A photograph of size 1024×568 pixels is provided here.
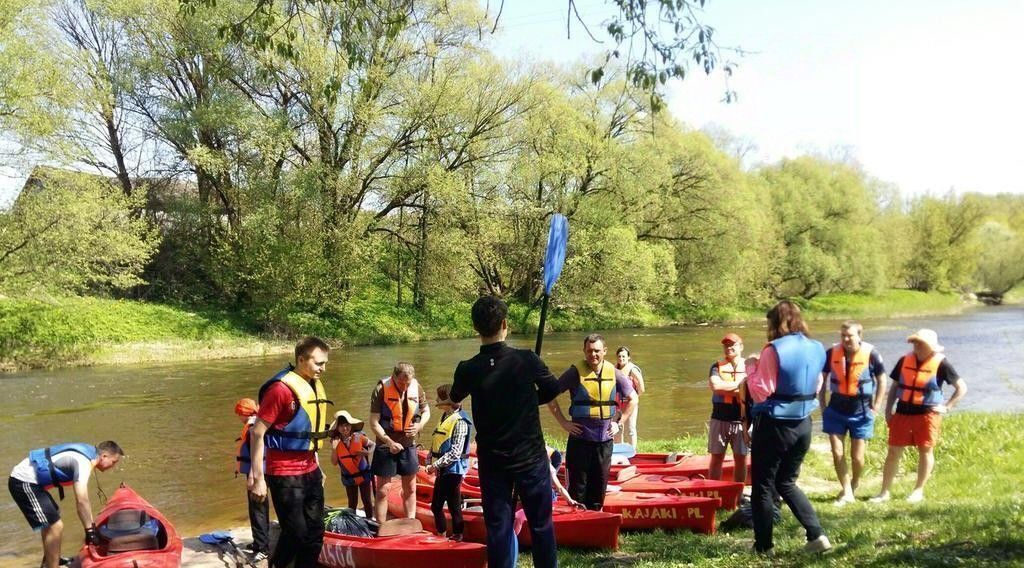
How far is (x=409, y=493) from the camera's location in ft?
22.7

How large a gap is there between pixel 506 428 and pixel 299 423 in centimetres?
144

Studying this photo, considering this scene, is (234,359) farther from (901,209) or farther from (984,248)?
(984,248)

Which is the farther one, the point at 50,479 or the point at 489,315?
the point at 50,479

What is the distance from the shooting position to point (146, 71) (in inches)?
981

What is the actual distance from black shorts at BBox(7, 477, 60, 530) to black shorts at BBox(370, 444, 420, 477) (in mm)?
2436

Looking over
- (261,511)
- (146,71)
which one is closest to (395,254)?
(146,71)

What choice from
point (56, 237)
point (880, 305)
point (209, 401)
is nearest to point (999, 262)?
point (880, 305)

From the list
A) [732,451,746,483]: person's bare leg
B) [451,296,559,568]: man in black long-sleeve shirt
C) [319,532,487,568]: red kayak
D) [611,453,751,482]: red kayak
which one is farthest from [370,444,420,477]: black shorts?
[732,451,746,483]: person's bare leg

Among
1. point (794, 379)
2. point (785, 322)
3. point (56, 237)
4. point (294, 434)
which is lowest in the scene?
point (294, 434)

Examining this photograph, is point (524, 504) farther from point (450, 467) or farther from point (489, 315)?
point (450, 467)

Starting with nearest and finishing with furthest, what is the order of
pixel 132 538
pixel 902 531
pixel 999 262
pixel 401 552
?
pixel 902 531
pixel 401 552
pixel 132 538
pixel 999 262

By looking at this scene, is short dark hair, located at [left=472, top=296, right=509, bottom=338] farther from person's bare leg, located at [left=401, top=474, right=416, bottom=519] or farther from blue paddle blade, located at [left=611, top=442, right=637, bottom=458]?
blue paddle blade, located at [left=611, top=442, right=637, bottom=458]

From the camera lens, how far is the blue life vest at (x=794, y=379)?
4.71m

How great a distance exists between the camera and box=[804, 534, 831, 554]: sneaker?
15.1 ft
